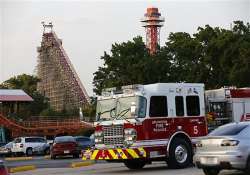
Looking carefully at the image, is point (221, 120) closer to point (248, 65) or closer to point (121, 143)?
point (121, 143)

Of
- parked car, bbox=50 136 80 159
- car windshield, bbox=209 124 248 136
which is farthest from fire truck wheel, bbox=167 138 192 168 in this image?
parked car, bbox=50 136 80 159

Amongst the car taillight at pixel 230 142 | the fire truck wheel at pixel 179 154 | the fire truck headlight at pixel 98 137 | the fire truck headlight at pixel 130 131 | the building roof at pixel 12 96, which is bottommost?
the fire truck wheel at pixel 179 154

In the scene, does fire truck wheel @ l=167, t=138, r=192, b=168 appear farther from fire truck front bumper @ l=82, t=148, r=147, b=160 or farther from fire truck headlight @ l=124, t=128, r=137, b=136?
fire truck headlight @ l=124, t=128, r=137, b=136

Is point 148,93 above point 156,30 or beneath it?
beneath

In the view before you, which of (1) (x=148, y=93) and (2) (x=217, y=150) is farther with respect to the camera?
(1) (x=148, y=93)

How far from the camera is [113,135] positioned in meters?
20.3

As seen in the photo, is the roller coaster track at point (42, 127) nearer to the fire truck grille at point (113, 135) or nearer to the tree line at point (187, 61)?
the tree line at point (187, 61)

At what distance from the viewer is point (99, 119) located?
2098 cm

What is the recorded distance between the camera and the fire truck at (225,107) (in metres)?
21.9

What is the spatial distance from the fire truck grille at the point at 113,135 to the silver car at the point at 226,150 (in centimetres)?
407

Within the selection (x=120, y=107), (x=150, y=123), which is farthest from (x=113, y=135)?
(x=150, y=123)

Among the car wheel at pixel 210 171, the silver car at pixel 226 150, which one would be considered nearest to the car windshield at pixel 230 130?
the silver car at pixel 226 150

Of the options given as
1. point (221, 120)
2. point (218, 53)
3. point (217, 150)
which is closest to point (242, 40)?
point (218, 53)

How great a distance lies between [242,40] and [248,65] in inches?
140
